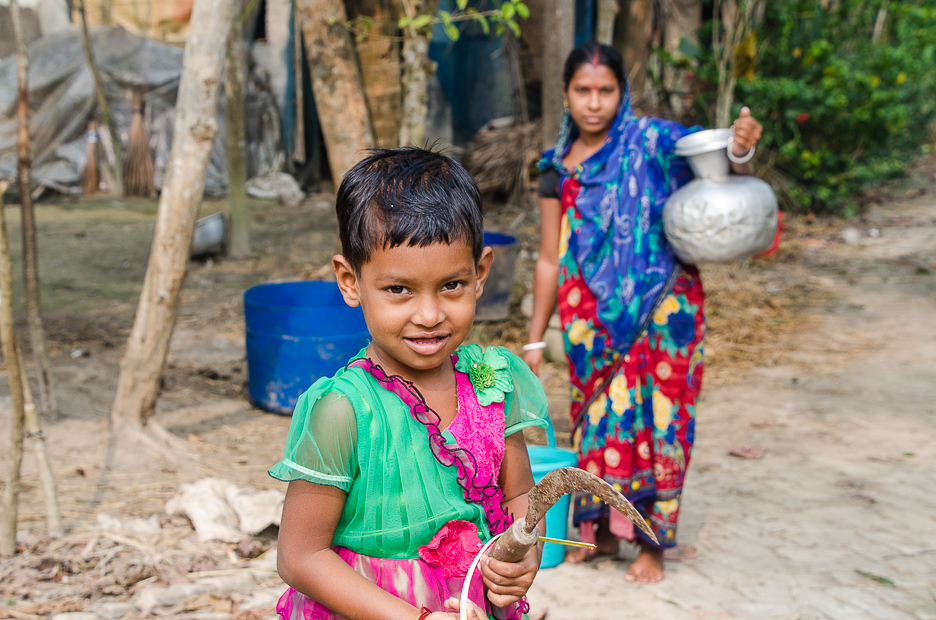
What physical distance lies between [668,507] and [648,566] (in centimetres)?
21

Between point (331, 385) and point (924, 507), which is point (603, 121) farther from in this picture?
point (924, 507)

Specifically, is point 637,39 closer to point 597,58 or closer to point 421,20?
point 421,20

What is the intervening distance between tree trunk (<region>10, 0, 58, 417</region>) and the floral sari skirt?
83.8 inches

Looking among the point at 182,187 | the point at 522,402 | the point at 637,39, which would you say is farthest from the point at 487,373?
the point at 637,39

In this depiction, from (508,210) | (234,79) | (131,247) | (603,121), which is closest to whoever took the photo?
(603,121)

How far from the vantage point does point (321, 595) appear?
116 centimetres

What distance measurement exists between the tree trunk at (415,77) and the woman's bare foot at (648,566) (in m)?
2.34

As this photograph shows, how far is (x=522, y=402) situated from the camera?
1366mm

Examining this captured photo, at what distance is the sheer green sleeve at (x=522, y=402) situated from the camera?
52.9 inches

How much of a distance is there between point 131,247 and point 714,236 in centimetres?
649

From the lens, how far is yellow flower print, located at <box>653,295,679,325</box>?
2629mm

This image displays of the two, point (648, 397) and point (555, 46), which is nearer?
point (648, 397)

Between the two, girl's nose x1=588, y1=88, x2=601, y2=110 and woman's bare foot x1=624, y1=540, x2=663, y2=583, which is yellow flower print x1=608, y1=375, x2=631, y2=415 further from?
girl's nose x1=588, y1=88, x2=601, y2=110

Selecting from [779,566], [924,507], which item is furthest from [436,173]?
[924,507]
